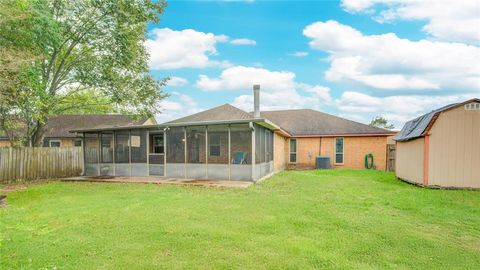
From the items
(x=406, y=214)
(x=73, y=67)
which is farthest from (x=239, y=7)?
(x=406, y=214)

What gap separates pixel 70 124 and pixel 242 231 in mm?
23964

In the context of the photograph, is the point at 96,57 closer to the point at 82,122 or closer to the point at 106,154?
the point at 106,154

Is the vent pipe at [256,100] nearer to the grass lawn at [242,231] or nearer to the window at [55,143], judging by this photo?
the grass lawn at [242,231]

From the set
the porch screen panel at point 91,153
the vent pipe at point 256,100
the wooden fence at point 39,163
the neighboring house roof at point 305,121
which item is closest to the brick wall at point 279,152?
the neighboring house roof at point 305,121

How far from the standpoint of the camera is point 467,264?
3.68 metres

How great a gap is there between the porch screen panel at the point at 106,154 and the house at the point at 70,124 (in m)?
7.87

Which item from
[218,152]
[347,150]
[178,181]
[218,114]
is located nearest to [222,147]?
[218,152]

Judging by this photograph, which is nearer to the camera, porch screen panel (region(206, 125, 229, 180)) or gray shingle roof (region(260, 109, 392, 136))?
porch screen panel (region(206, 125, 229, 180))

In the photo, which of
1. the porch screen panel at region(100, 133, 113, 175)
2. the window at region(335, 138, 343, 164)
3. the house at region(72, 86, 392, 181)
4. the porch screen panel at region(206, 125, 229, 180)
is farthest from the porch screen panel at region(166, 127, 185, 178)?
the window at region(335, 138, 343, 164)

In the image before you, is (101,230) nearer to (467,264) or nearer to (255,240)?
(255,240)

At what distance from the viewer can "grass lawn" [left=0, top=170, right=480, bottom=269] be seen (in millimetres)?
3758

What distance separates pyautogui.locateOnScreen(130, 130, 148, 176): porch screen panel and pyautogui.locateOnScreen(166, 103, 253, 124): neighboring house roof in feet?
16.3

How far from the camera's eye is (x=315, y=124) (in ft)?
Answer: 65.9

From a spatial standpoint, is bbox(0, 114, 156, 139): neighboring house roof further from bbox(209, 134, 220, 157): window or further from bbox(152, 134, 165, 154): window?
bbox(209, 134, 220, 157): window
